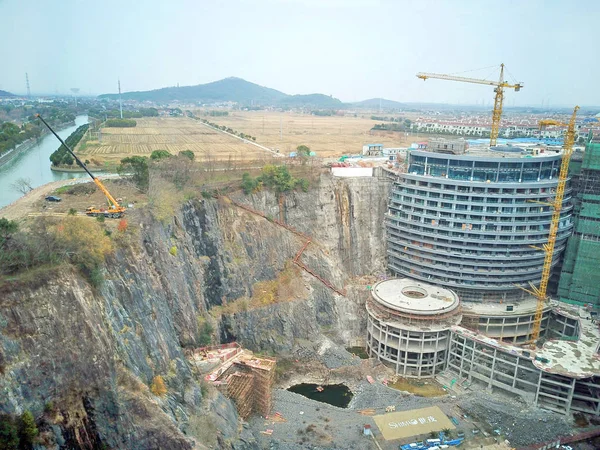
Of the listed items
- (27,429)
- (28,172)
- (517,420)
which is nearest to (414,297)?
(517,420)

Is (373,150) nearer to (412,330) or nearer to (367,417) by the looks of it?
(412,330)

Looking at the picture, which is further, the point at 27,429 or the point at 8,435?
the point at 27,429

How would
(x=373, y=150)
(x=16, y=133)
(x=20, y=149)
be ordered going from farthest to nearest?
(x=373, y=150) → (x=16, y=133) → (x=20, y=149)

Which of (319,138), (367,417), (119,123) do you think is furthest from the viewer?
(319,138)

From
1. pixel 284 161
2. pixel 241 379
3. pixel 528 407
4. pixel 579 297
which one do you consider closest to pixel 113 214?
pixel 241 379

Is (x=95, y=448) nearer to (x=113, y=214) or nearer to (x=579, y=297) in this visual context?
(x=113, y=214)

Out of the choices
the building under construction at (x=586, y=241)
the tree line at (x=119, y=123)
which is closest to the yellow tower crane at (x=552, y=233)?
the building under construction at (x=586, y=241)
